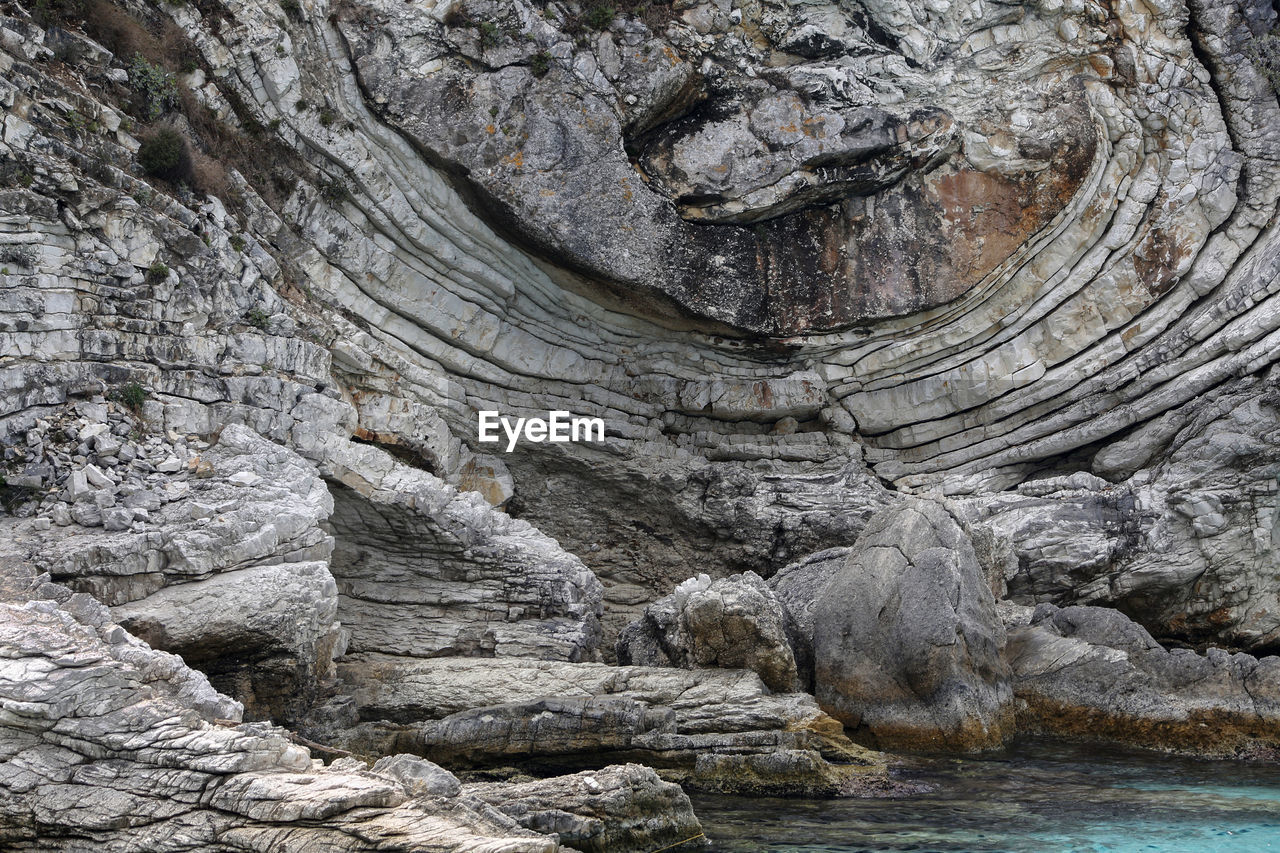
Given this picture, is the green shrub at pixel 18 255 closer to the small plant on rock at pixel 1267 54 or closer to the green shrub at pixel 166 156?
the green shrub at pixel 166 156

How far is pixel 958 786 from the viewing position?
36.4 ft

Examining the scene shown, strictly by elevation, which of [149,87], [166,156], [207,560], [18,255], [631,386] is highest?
[149,87]

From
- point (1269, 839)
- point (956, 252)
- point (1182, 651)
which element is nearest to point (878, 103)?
point (956, 252)

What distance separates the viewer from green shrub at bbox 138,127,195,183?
47.7ft

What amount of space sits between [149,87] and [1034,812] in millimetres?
14217

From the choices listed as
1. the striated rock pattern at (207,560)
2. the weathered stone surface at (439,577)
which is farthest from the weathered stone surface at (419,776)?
the weathered stone surface at (439,577)

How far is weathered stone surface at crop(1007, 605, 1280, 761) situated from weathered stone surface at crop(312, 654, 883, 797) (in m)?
2.86

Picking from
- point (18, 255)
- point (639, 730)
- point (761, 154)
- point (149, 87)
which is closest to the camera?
point (639, 730)

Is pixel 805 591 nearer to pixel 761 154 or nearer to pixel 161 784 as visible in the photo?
pixel 761 154

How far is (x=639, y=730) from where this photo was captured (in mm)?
11625

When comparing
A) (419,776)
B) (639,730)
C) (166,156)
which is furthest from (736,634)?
(166,156)

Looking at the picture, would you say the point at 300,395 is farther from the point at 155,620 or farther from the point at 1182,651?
the point at 1182,651

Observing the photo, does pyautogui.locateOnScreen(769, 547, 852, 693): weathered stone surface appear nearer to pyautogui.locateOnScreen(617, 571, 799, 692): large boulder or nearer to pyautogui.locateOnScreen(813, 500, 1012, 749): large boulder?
pyautogui.locateOnScreen(813, 500, 1012, 749): large boulder

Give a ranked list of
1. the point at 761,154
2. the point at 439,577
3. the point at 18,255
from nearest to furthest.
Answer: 1. the point at 18,255
2. the point at 439,577
3. the point at 761,154
